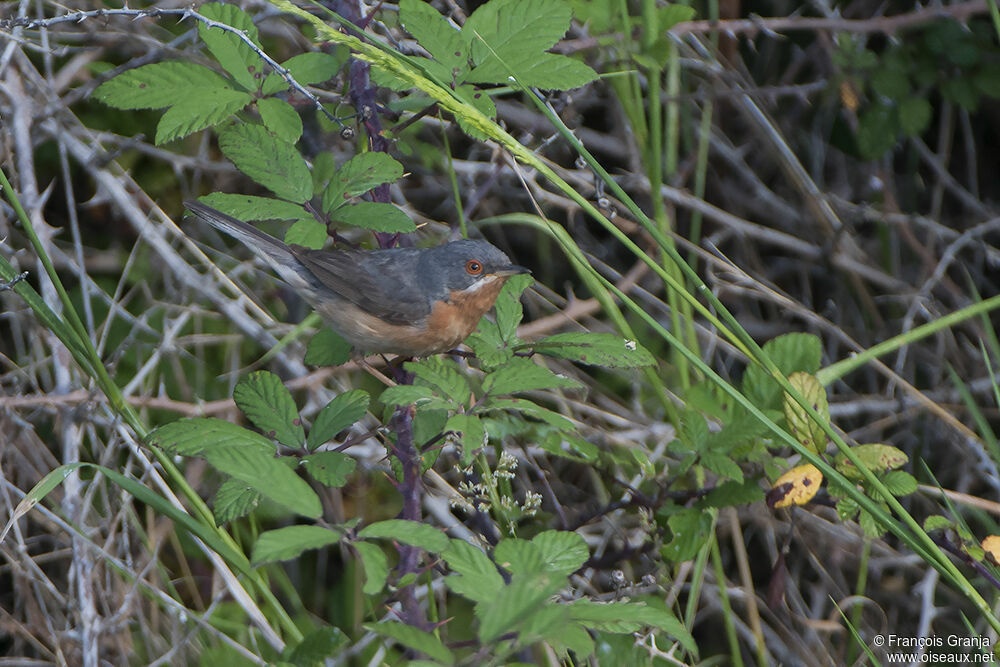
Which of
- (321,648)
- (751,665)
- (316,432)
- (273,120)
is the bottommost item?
(751,665)

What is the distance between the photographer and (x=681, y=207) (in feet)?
16.0

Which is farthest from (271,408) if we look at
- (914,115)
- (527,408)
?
(914,115)

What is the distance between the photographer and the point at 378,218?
2.41m

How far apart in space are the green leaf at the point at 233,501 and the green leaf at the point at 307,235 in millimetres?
640

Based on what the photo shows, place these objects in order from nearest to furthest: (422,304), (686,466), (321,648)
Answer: (321,648) < (686,466) < (422,304)

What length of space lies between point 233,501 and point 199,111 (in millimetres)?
1092

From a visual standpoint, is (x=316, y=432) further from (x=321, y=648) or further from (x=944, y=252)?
(x=944, y=252)

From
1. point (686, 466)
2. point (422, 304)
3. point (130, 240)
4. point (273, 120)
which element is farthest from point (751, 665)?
point (130, 240)

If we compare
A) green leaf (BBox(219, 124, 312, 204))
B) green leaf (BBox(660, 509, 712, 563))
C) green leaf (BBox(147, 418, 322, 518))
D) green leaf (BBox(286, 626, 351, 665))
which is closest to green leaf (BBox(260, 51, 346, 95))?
green leaf (BBox(219, 124, 312, 204))

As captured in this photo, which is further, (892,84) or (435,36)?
(892,84)

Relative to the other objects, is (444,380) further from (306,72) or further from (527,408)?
(306,72)

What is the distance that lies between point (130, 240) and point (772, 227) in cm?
345

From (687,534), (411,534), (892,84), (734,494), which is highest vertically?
(892,84)

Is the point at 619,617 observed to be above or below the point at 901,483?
above
